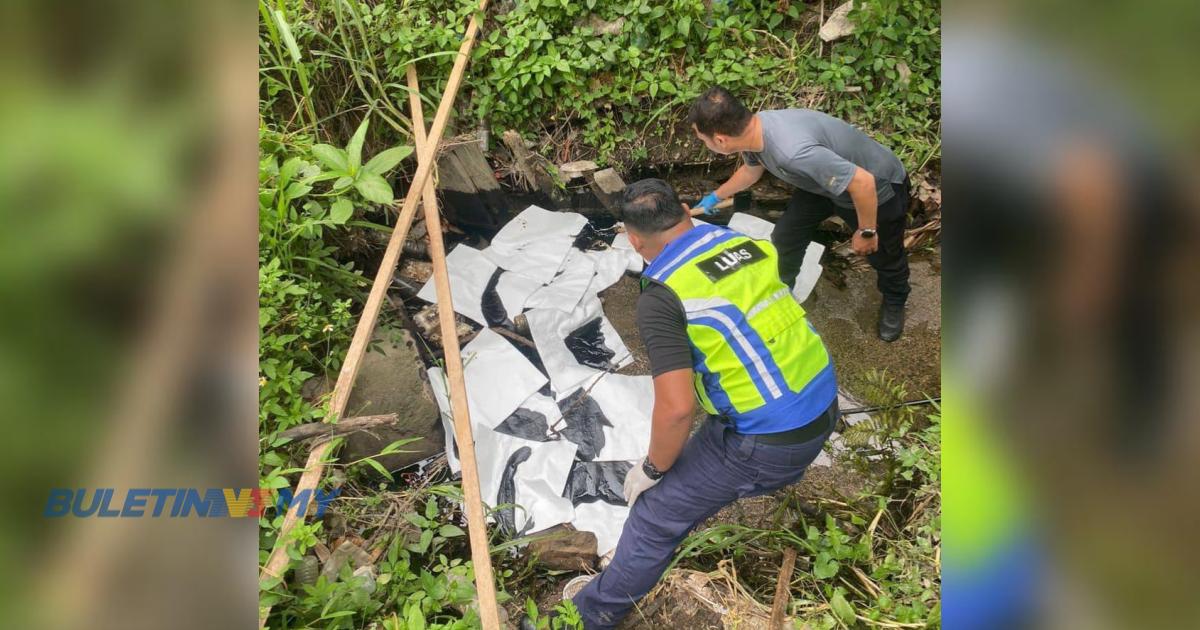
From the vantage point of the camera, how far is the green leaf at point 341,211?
2543mm

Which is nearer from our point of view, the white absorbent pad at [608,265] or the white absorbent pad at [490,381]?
the white absorbent pad at [490,381]

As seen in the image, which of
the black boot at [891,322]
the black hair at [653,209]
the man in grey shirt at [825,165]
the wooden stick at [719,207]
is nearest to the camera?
the black hair at [653,209]

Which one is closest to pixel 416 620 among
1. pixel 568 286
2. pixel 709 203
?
pixel 568 286

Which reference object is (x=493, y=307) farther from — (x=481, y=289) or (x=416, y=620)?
(x=416, y=620)

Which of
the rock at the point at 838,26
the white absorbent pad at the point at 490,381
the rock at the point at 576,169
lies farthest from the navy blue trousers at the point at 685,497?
the rock at the point at 838,26

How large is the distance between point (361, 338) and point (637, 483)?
113 cm

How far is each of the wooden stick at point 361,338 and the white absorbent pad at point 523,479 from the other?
2.05 ft

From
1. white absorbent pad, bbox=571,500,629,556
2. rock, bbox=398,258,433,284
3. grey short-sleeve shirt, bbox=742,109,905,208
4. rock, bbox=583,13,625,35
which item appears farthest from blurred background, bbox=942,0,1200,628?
rock, bbox=583,13,625,35

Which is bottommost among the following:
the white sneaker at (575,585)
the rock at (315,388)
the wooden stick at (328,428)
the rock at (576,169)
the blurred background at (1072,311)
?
the white sneaker at (575,585)

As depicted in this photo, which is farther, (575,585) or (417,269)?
(417,269)

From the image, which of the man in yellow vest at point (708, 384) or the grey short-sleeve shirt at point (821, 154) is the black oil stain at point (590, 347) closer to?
the man in yellow vest at point (708, 384)

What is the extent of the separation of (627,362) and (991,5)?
109 inches

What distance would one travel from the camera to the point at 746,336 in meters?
1.94

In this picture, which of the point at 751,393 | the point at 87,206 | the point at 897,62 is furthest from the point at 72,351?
the point at 897,62
